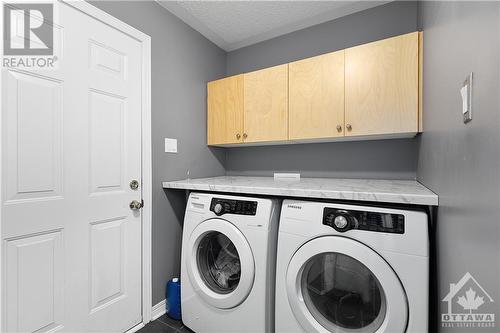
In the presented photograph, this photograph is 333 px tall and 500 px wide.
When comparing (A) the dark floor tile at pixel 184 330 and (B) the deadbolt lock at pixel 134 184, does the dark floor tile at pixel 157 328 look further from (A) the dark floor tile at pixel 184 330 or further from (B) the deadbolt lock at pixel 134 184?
(B) the deadbolt lock at pixel 134 184

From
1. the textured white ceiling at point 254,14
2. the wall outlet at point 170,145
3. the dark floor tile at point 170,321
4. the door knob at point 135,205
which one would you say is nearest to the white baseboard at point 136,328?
the dark floor tile at point 170,321

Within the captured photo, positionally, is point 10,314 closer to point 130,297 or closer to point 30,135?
point 130,297

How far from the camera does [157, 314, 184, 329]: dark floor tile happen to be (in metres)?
1.60

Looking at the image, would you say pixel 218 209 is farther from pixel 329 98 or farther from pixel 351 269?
pixel 329 98

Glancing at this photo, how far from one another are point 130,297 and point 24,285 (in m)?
0.63

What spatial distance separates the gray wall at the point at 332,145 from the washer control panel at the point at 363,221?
0.95m

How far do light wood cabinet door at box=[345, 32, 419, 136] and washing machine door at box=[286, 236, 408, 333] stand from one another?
885 millimetres

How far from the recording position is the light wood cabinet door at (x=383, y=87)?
54.5 inches

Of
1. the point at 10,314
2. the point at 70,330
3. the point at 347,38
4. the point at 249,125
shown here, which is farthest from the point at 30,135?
the point at 347,38

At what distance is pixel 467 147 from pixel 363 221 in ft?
1.78

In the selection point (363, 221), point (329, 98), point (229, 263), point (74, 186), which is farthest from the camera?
point (329, 98)

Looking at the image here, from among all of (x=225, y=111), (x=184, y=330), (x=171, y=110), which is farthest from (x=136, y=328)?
(x=225, y=111)

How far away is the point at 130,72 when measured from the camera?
1.53 metres

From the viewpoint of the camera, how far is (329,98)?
5.37 feet
